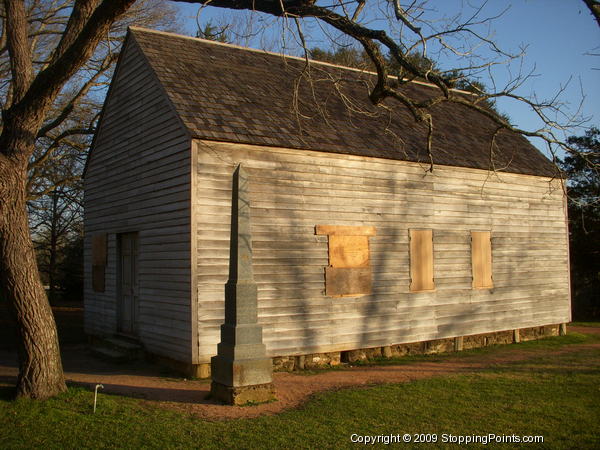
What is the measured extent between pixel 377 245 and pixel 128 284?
5386 mm

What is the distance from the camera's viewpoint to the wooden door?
39.9ft

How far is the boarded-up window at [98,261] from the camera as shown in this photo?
516 inches

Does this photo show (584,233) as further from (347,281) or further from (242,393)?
(242,393)

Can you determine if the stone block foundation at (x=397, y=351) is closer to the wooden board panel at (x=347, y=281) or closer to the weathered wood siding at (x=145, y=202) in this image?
the weathered wood siding at (x=145, y=202)

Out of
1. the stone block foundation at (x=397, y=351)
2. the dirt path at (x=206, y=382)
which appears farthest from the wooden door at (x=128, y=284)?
the stone block foundation at (x=397, y=351)

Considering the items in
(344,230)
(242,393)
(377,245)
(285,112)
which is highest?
(285,112)

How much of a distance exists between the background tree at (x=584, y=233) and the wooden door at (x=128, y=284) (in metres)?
17.3

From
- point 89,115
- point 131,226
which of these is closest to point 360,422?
point 131,226

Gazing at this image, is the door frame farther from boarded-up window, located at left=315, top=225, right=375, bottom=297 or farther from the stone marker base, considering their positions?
the stone marker base

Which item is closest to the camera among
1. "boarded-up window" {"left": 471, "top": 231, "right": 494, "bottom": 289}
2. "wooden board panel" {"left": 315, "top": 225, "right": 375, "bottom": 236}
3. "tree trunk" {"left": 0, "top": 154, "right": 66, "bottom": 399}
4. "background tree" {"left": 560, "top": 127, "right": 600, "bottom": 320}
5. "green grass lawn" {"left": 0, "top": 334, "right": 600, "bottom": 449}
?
"green grass lawn" {"left": 0, "top": 334, "right": 600, "bottom": 449}

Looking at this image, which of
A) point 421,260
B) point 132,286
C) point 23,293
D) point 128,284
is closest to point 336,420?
point 23,293

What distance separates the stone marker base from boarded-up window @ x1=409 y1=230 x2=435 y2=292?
540 centimetres

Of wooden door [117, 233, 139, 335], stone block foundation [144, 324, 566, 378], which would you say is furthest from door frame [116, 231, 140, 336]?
stone block foundation [144, 324, 566, 378]

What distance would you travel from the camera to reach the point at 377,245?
1205cm
